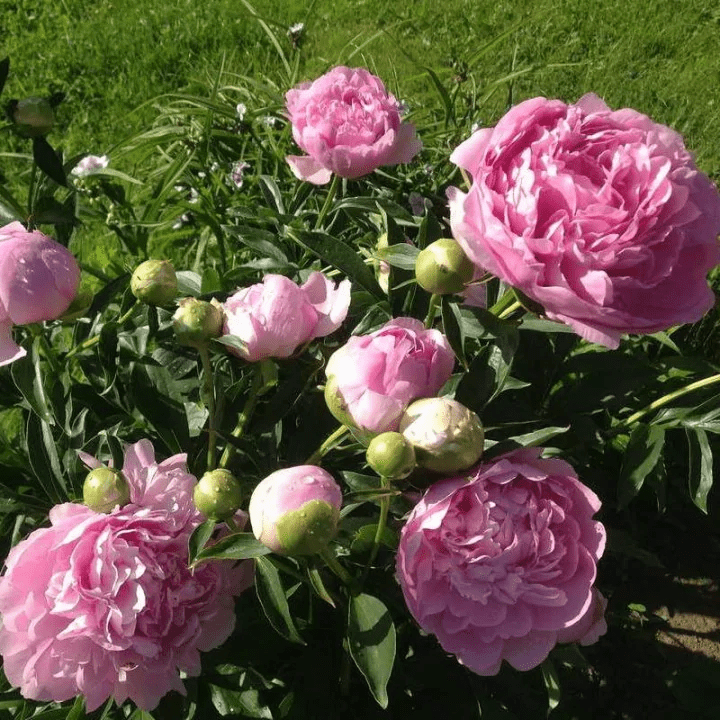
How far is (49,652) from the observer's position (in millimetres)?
832

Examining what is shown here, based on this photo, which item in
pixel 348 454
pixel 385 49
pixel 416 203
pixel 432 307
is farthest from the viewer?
pixel 385 49

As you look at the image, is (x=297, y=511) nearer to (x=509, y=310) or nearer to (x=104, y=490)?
(x=104, y=490)

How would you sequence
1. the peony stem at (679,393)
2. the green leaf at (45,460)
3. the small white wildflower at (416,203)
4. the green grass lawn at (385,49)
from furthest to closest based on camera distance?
1. the green grass lawn at (385,49)
2. the small white wildflower at (416,203)
3. the peony stem at (679,393)
4. the green leaf at (45,460)

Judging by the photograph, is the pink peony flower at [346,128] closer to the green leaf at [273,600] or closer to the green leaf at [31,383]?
the green leaf at [31,383]

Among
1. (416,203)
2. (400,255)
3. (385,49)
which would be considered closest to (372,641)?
(400,255)

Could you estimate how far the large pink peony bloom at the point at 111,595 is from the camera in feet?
2.68

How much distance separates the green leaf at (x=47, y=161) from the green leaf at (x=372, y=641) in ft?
2.00

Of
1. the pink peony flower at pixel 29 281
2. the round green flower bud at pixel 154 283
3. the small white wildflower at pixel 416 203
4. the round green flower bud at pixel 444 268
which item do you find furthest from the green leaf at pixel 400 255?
the small white wildflower at pixel 416 203

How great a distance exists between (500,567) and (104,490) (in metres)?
0.38

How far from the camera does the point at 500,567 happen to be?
805 mm

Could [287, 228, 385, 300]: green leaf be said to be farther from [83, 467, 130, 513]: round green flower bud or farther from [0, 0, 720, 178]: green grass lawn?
[0, 0, 720, 178]: green grass lawn

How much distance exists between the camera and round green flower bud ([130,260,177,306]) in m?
0.94

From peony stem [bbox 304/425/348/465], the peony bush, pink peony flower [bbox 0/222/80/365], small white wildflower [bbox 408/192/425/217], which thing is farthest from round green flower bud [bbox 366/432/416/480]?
small white wildflower [bbox 408/192/425/217]

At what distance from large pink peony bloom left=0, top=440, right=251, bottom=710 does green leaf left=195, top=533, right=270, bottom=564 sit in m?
0.07
